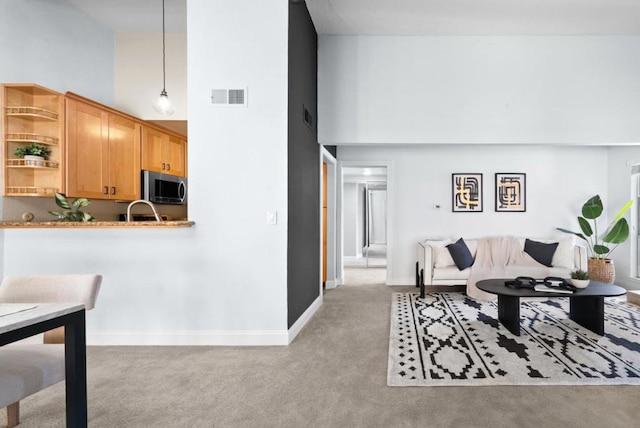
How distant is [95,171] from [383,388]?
3680mm

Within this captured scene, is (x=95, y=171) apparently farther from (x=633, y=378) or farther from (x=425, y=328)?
(x=633, y=378)

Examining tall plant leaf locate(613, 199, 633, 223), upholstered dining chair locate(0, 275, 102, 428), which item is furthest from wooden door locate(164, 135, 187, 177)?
tall plant leaf locate(613, 199, 633, 223)

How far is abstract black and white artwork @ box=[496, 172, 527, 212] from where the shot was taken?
615 centimetres

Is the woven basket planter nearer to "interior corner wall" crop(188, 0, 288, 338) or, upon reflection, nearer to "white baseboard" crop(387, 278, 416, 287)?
"white baseboard" crop(387, 278, 416, 287)

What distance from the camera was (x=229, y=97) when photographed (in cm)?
342

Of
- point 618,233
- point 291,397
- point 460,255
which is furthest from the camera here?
point 618,233

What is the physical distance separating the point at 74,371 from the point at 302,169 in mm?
2766

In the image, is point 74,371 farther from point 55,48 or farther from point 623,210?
point 623,210

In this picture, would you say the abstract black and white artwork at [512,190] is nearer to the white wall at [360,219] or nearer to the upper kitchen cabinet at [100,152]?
the white wall at [360,219]

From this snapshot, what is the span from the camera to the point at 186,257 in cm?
341

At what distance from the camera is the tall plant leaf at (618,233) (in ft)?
17.8

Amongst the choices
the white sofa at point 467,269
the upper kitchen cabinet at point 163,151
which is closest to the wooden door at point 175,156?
the upper kitchen cabinet at point 163,151

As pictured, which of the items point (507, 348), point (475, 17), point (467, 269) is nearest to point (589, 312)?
point (507, 348)

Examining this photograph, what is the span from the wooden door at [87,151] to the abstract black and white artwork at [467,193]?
505 centimetres
